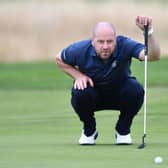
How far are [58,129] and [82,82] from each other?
242cm

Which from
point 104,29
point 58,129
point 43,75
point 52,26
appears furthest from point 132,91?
point 52,26

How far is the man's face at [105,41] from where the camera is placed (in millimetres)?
9484

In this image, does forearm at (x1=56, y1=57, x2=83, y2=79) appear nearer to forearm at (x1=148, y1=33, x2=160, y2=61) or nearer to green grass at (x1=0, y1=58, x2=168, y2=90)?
forearm at (x1=148, y1=33, x2=160, y2=61)

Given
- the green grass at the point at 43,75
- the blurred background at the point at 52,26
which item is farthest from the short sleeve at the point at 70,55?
the blurred background at the point at 52,26

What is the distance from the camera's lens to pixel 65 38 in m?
27.1

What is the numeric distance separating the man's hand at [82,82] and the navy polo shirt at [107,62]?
0.05 m

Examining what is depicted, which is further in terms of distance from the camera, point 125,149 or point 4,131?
point 4,131

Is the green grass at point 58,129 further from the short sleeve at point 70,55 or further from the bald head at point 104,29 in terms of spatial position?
the bald head at point 104,29

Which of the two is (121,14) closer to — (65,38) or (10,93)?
(65,38)

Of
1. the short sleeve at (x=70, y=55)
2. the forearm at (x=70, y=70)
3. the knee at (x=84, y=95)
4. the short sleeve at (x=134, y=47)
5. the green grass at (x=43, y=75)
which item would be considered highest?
the short sleeve at (x=134, y=47)

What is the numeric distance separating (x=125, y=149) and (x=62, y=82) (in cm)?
1263

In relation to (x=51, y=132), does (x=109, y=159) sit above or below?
above

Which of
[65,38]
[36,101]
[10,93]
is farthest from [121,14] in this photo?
[36,101]

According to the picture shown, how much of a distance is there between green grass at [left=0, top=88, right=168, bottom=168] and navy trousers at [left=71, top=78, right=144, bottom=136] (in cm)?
25
